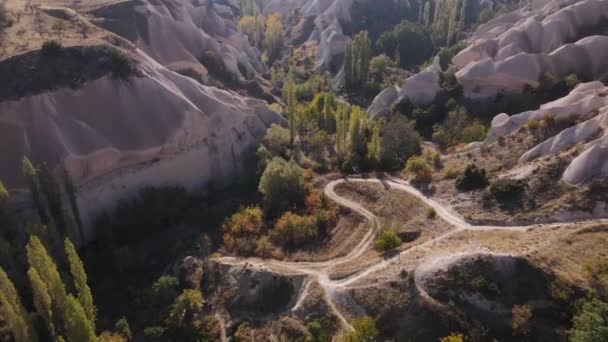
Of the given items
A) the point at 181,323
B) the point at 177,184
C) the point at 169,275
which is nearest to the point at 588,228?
the point at 181,323

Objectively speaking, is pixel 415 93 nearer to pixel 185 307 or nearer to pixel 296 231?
pixel 296 231

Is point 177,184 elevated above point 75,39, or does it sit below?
below

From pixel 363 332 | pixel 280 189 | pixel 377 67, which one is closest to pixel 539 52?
pixel 377 67

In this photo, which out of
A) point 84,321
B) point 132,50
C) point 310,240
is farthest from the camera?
point 132,50

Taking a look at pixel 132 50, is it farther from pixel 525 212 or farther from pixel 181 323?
pixel 525 212

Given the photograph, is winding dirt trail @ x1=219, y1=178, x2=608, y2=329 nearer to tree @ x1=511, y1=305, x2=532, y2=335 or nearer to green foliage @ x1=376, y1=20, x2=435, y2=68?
tree @ x1=511, y1=305, x2=532, y2=335

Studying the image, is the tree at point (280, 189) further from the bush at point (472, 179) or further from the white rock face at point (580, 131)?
the white rock face at point (580, 131)
